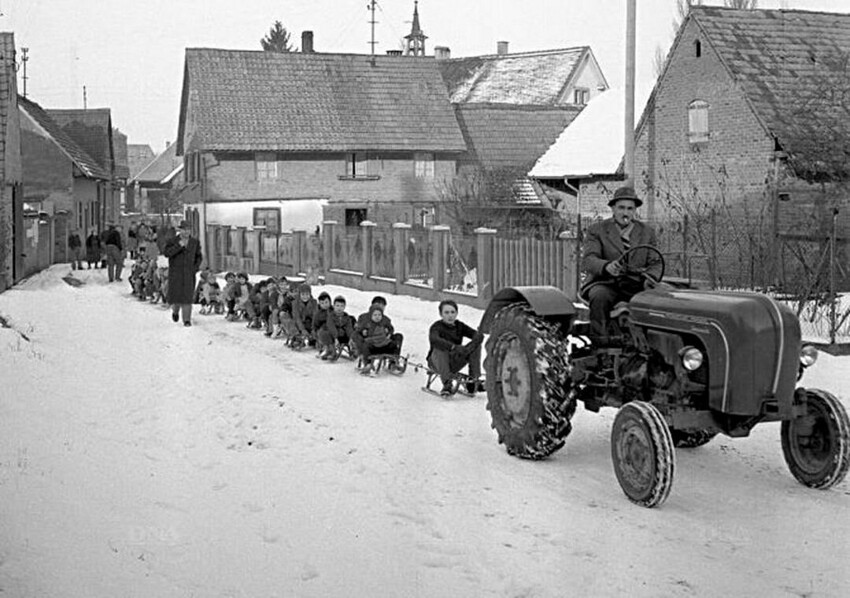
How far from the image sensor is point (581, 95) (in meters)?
62.7

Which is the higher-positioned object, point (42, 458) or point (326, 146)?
point (326, 146)

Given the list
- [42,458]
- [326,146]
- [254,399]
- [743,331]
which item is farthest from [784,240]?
[326,146]

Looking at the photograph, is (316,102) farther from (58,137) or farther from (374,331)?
(374,331)

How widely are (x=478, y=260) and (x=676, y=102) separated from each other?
10985 millimetres

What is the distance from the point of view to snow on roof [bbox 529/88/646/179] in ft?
108

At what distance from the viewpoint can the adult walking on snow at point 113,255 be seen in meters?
31.2

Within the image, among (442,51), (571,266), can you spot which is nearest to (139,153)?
(442,51)

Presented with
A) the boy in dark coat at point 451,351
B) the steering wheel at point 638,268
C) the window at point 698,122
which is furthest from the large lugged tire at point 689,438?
the window at point 698,122

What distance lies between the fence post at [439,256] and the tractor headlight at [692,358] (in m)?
14.8

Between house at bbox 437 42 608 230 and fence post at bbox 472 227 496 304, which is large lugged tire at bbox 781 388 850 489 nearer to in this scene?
fence post at bbox 472 227 496 304

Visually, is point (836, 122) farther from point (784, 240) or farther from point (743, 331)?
point (743, 331)

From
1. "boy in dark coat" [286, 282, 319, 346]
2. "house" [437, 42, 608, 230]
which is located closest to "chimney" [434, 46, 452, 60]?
"house" [437, 42, 608, 230]

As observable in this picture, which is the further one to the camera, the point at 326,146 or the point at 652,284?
the point at 326,146

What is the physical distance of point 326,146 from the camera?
4572cm
